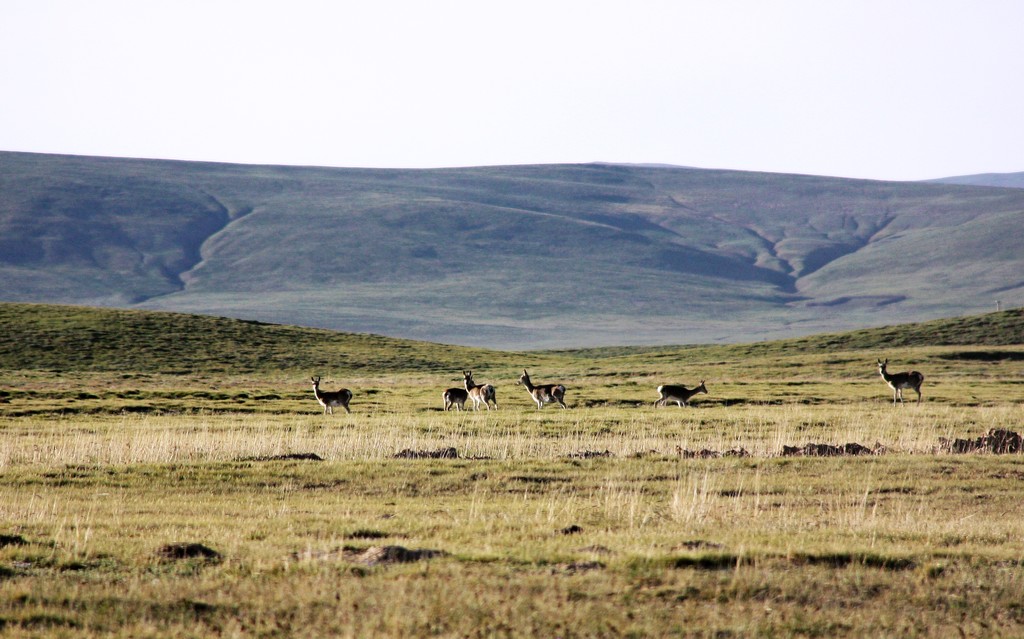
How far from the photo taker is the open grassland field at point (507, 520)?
8844mm

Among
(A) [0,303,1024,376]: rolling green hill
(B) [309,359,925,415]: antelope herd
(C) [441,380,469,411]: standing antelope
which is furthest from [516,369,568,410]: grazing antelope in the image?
(A) [0,303,1024,376]: rolling green hill

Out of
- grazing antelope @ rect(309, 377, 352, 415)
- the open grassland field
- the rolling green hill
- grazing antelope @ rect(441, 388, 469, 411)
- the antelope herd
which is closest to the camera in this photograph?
the open grassland field

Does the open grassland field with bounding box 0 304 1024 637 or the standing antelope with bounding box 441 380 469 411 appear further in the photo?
the standing antelope with bounding box 441 380 469 411

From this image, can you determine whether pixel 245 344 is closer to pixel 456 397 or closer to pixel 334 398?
pixel 334 398

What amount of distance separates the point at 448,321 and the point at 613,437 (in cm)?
15285

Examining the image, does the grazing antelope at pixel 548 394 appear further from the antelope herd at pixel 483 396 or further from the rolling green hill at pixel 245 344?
the rolling green hill at pixel 245 344

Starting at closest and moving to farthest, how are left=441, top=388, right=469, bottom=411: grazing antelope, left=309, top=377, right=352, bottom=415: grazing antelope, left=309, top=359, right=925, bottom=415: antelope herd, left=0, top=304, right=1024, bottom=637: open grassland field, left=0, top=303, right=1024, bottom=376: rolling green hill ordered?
left=0, top=304, right=1024, bottom=637: open grassland field → left=309, top=377, right=352, bottom=415: grazing antelope → left=309, top=359, right=925, bottom=415: antelope herd → left=441, top=388, right=469, bottom=411: grazing antelope → left=0, top=303, right=1024, bottom=376: rolling green hill

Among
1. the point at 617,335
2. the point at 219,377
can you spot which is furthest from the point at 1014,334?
the point at 617,335

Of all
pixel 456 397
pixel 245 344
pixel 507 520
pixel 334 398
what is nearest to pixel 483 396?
pixel 456 397

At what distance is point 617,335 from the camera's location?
559 ft

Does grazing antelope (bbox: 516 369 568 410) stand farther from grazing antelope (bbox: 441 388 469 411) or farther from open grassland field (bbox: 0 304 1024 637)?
grazing antelope (bbox: 441 388 469 411)

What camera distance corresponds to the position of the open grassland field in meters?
8.84

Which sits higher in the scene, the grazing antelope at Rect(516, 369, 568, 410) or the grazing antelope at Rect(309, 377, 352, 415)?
the grazing antelope at Rect(516, 369, 568, 410)

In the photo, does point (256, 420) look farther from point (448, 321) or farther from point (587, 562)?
point (448, 321)
